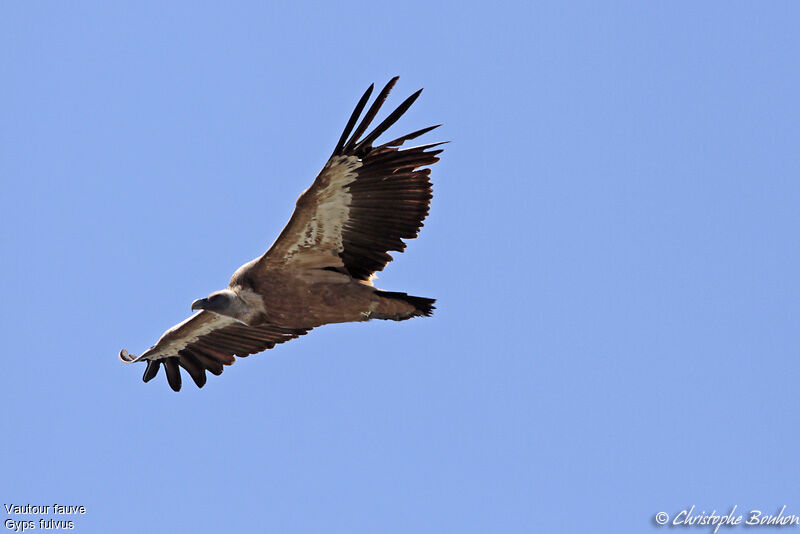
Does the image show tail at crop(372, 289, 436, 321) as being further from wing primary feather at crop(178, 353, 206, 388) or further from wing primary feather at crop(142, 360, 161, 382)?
wing primary feather at crop(142, 360, 161, 382)

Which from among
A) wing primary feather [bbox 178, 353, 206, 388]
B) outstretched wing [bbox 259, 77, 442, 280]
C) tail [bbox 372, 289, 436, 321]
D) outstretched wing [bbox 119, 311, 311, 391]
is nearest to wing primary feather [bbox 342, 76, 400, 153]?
outstretched wing [bbox 259, 77, 442, 280]

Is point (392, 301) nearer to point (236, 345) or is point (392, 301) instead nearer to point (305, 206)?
point (305, 206)

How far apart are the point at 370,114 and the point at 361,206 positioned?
1252 mm

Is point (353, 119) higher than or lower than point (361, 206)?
higher

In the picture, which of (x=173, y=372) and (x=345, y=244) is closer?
(x=345, y=244)

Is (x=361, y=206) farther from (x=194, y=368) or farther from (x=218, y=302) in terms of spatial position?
(x=194, y=368)

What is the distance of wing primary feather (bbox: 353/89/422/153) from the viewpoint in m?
12.7

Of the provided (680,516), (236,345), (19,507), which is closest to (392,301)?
(236,345)

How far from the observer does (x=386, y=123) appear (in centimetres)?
1295

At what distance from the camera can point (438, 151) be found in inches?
522

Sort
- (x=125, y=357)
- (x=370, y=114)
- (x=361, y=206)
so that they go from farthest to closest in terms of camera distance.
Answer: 1. (x=125, y=357)
2. (x=361, y=206)
3. (x=370, y=114)

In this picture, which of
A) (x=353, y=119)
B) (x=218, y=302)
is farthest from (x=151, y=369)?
(x=353, y=119)

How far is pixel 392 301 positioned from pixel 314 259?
3.66 ft

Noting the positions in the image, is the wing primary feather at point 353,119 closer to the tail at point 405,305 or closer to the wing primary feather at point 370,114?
the wing primary feather at point 370,114
